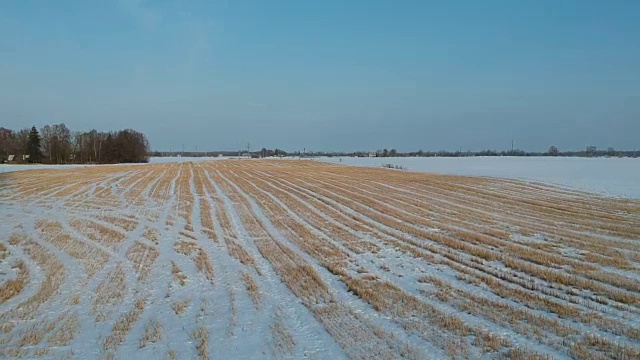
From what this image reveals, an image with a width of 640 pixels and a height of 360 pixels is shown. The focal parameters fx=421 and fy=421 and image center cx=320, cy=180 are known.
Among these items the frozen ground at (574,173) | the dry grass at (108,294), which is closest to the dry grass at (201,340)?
the dry grass at (108,294)

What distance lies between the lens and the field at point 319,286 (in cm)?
520

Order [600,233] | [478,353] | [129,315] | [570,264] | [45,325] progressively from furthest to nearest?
[600,233] < [570,264] < [129,315] < [45,325] < [478,353]

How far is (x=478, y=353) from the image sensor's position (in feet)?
16.1

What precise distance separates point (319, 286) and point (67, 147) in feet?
369

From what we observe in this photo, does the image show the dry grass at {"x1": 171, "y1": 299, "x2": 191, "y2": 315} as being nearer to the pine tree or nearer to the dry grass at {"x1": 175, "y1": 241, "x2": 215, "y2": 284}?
the dry grass at {"x1": 175, "y1": 241, "x2": 215, "y2": 284}

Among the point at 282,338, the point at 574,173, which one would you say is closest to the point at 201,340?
the point at 282,338

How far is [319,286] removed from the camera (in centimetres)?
760

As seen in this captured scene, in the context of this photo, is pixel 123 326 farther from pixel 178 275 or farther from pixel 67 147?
pixel 67 147

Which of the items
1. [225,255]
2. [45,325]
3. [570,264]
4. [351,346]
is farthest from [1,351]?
[570,264]

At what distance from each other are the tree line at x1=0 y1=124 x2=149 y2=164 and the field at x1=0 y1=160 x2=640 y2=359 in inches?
3657

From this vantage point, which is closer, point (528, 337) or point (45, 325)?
point (528, 337)

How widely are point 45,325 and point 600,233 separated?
1411cm

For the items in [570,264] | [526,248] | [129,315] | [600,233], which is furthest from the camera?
[600,233]

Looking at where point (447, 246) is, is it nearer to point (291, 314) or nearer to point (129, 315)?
point (291, 314)
